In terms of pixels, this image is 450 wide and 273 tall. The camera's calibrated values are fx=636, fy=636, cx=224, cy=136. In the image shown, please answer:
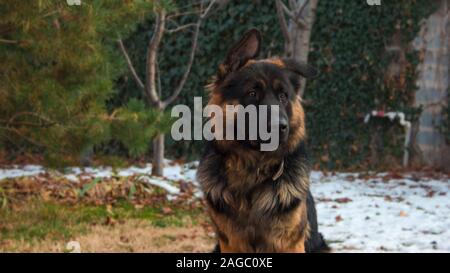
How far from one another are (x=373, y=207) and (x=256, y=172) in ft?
11.1

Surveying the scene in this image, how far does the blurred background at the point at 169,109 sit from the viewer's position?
548cm

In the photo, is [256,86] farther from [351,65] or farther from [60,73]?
[351,65]

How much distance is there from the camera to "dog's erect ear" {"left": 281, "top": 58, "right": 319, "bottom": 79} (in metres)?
4.25

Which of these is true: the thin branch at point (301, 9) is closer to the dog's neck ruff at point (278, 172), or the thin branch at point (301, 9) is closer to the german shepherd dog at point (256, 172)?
the german shepherd dog at point (256, 172)

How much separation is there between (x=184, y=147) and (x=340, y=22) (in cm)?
327

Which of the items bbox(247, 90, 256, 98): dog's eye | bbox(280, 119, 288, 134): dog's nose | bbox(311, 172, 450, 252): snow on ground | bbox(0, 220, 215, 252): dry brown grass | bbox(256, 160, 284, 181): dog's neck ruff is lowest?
bbox(0, 220, 215, 252): dry brown grass

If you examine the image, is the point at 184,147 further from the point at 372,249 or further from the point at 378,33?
the point at 372,249

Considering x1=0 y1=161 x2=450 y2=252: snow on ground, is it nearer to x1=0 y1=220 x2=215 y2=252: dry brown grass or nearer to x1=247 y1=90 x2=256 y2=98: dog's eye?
x1=0 y1=220 x2=215 y2=252: dry brown grass

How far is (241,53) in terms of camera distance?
13.6 ft

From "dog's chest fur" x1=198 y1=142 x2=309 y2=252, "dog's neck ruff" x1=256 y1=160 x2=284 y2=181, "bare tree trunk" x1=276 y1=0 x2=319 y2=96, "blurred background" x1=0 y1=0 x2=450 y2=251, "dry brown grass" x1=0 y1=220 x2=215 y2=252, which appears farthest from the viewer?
"bare tree trunk" x1=276 y1=0 x2=319 y2=96

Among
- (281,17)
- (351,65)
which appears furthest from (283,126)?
(351,65)

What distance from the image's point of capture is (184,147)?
1071cm

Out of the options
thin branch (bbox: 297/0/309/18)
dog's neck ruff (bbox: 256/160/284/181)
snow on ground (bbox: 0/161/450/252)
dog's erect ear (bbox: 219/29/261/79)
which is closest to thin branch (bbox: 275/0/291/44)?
thin branch (bbox: 297/0/309/18)

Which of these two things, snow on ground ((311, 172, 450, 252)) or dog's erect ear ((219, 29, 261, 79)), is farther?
snow on ground ((311, 172, 450, 252))
